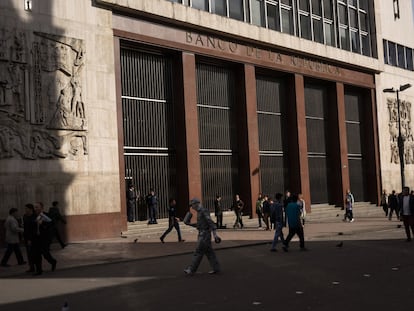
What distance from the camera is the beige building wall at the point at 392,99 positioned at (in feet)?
136

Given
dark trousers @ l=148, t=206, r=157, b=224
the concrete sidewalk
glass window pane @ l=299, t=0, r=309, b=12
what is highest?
glass window pane @ l=299, t=0, r=309, b=12

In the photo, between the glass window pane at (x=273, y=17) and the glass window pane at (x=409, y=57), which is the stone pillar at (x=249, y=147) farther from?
the glass window pane at (x=409, y=57)

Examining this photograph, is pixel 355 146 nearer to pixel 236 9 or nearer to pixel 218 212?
pixel 236 9

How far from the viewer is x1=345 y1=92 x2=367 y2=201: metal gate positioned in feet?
131

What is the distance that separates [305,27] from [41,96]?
19.2 metres

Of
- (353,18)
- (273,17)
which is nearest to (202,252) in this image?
(273,17)

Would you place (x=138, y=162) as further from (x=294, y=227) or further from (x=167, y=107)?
(x=294, y=227)

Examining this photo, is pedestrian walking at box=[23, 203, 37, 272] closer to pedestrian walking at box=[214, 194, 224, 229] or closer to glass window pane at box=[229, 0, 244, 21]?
pedestrian walking at box=[214, 194, 224, 229]

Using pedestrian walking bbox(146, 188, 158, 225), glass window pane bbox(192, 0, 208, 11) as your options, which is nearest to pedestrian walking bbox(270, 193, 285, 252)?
pedestrian walking bbox(146, 188, 158, 225)

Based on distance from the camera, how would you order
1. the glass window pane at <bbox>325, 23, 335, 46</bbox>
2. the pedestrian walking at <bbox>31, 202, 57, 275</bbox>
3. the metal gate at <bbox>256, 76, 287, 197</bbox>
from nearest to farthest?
the pedestrian walking at <bbox>31, 202, 57, 275</bbox>, the metal gate at <bbox>256, 76, 287, 197</bbox>, the glass window pane at <bbox>325, 23, 335, 46</bbox>

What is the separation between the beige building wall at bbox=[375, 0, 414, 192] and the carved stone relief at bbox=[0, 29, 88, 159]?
984 inches

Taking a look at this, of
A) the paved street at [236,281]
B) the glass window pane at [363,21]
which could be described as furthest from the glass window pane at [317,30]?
the paved street at [236,281]

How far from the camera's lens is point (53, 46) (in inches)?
885

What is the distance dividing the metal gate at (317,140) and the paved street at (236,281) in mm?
17965
